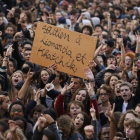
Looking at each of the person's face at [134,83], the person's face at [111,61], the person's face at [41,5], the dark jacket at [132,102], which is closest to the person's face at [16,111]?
the dark jacket at [132,102]

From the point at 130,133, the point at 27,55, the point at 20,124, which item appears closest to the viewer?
the point at 130,133

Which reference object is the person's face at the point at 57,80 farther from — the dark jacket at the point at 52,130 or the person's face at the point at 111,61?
the dark jacket at the point at 52,130

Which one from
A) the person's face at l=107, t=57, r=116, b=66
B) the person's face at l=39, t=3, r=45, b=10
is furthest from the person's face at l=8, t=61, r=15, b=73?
the person's face at l=39, t=3, r=45, b=10

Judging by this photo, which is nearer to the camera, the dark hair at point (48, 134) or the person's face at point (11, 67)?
the dark hair at point (48, 134)

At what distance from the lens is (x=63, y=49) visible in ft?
34.6

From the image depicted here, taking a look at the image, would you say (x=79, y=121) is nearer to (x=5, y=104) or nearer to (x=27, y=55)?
(x=5, y=104)

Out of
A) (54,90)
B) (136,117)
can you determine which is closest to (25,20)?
(54,90)

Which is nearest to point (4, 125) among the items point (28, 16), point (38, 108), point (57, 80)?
point (38, 108)

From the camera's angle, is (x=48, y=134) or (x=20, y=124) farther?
(x=20, y=124)

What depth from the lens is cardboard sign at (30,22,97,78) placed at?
10352mm

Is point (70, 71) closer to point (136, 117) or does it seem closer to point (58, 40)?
point (58, 40)

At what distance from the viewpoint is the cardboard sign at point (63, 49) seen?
1035 centimetres

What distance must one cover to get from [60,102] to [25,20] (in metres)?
6.33

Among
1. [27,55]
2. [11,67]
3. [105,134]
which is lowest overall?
[105,134]
